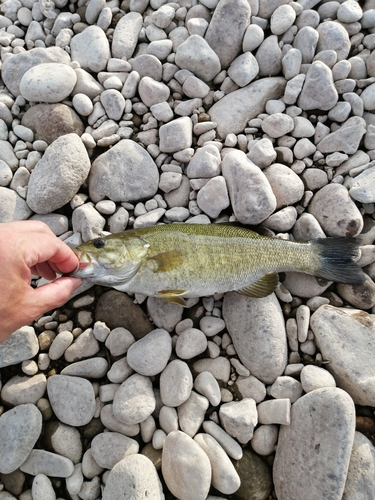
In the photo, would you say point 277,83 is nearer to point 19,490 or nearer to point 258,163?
point 258,163

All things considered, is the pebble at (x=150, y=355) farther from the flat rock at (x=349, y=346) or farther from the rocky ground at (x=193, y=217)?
the flat rock at (x=349, y=346)

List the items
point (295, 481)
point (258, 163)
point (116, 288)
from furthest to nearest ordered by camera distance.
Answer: point (258, 163) → point (116, 288) → point (295, 481)

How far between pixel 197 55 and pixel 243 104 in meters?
0.80

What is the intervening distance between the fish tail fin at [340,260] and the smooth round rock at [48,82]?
3.40 m

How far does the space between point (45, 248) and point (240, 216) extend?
202 cm

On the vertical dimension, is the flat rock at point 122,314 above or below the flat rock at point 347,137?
below

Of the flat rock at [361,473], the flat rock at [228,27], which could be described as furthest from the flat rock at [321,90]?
the flat rock at [361,473]

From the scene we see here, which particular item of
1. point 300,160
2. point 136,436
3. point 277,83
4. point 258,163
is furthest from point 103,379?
point 277,83

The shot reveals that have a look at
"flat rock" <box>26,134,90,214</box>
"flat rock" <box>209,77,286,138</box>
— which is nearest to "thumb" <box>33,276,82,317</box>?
"flat rock" <box>26,134,90,214</box>

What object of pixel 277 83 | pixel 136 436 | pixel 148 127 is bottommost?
pixel 136 436

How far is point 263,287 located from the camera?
3.68 m

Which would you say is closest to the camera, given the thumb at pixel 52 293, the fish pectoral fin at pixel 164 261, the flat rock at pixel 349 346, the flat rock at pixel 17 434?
the thumb at pixel 52 293

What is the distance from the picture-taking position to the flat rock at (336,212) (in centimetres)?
381

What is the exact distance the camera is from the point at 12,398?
3.56 m
